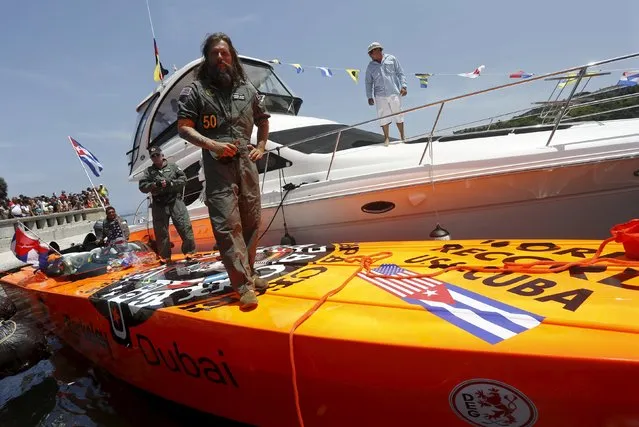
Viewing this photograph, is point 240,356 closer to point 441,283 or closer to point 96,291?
point 441,283

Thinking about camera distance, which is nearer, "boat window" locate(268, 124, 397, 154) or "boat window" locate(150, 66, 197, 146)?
"boat window" locate(268, 124, 397, 154)

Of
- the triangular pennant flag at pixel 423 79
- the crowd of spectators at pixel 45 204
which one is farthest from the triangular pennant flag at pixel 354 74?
the crowd of spectators at pixel 45 204

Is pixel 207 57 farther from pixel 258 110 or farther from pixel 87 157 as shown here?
pixel 87 157

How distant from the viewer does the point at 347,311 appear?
2207mm

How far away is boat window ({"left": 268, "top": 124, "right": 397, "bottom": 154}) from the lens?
5.31m

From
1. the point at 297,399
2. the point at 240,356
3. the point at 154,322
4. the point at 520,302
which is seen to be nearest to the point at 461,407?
the point at 520,302

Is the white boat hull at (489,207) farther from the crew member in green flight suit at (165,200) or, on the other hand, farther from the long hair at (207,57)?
the long hair at (207,57)

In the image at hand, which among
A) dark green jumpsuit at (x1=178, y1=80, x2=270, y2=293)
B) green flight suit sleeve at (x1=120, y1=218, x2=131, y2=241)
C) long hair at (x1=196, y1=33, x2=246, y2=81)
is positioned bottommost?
green flight suit sleeve at (x1=120, y1=218, x2=131, y2=241)

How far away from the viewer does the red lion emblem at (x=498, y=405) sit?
61.5 inches

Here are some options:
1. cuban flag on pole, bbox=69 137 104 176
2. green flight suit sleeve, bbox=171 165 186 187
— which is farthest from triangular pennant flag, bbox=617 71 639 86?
cuban flag on pole, bbox=69 137 104 176

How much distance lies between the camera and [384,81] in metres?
5.59

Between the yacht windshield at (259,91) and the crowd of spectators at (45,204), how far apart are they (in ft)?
34.1

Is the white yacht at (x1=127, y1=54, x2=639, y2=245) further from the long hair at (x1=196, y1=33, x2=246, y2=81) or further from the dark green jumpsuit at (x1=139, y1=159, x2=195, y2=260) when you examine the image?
the long hair at (x1=196, y1=33, x2=246, y2=81)

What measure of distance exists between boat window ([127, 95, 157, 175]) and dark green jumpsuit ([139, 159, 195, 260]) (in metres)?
2.25
